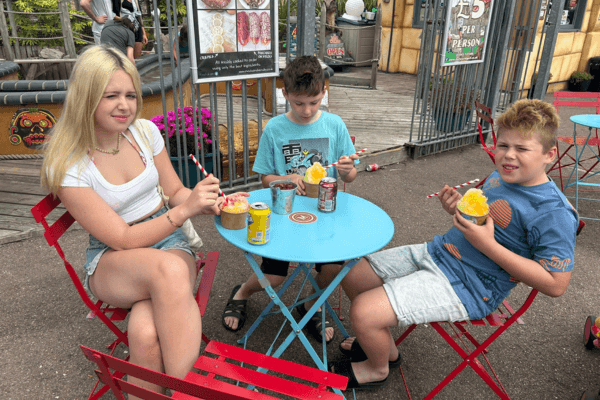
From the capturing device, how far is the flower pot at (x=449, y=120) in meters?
5.99

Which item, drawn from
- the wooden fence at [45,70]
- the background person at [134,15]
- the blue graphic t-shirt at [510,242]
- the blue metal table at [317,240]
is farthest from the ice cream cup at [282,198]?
the wooden fence at [45,70]

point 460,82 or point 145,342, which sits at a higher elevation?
point 460,82

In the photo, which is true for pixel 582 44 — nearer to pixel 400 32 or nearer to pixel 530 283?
pixel 400 32

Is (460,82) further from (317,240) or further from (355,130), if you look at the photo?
(317,240)

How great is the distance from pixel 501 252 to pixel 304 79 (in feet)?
4.25

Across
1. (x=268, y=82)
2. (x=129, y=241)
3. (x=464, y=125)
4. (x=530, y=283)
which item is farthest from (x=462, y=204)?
(x=268, y=82)

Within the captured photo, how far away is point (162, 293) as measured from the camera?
1699 millimetres

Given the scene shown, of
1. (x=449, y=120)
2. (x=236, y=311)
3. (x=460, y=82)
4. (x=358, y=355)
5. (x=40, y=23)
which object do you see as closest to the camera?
(x=358, y=355)

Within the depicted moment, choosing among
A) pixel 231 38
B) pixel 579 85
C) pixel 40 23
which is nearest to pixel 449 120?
pixel 231 38

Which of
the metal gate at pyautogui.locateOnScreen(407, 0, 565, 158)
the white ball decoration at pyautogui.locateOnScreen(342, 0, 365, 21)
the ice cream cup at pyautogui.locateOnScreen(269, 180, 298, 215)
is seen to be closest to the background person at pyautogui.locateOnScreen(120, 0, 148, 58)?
the metal gate at pyautogui.locateOnScreen(407, 0, 565, 158)

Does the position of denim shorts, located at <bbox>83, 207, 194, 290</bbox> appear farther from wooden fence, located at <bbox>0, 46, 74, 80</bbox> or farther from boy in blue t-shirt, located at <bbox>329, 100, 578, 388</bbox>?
wooden fence, located at <bbox>0, 46, 74, 80</bbox>

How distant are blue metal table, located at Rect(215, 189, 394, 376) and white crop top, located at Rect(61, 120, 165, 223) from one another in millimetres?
378

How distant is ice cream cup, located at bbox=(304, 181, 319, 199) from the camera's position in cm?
229

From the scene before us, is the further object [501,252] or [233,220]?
[233,220]
